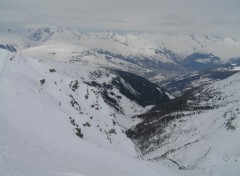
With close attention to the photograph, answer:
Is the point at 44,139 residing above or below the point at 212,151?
above

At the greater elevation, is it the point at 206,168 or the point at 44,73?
the point at 44,73

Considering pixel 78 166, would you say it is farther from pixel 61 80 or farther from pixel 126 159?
pixel 61 80

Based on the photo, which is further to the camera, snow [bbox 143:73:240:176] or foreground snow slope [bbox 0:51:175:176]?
snow [bbox 143:73:240:176]

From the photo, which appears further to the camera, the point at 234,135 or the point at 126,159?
the point at 234,135

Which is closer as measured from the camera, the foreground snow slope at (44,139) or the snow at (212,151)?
the foreground snow slope at (44,139)

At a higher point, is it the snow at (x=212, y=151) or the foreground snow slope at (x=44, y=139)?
the foreground snow slope at (x=44, y=139)

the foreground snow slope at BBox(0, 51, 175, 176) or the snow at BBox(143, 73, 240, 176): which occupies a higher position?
the foreground snow slope at BBox(0, 51, 175, 176)

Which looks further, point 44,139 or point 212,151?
point 212,151

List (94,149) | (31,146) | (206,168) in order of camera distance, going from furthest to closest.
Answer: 1. (206,168)
2. (94,149)
3. (31,146)

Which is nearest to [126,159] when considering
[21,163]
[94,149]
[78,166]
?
[94,149]

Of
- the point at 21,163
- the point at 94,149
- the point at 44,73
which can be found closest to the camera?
the point at 21,163

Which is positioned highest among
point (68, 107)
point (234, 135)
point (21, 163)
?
point (21, 163)
